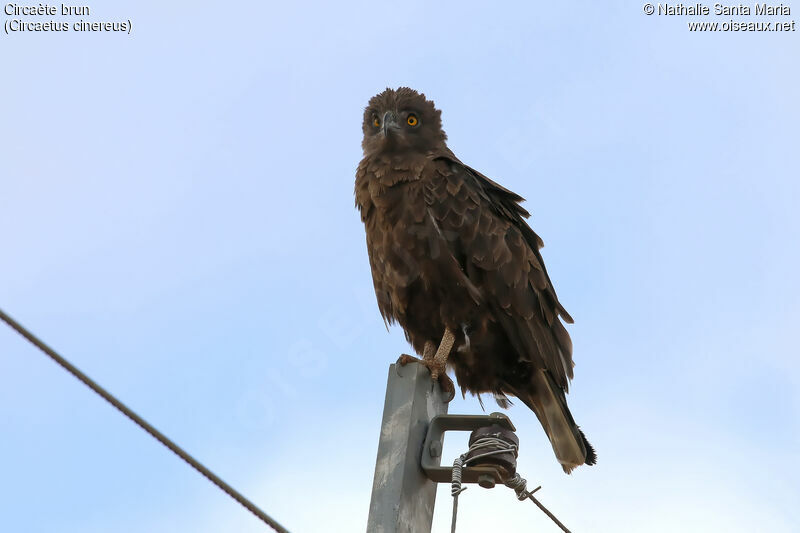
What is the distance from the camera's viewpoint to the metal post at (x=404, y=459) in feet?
11.6

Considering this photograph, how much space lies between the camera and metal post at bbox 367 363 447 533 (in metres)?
3.52

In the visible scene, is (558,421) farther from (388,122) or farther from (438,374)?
(388,122)

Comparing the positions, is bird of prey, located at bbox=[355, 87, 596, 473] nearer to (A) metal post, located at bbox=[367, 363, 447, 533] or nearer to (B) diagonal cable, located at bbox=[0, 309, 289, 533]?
(A) metal post, located at bbox=[367, 363, 447, 533]

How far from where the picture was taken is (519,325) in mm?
5684

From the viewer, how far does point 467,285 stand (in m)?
5.59

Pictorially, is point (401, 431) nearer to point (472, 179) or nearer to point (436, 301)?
point (436, 301)

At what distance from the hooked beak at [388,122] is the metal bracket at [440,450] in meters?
3.04

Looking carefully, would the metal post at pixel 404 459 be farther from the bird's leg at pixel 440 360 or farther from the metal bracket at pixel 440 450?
the bird's leg at pixel 440 360

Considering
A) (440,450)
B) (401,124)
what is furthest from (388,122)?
(440,450)

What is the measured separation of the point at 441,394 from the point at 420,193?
1.92m

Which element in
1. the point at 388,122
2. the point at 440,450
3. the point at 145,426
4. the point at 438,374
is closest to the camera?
the point at 145,426

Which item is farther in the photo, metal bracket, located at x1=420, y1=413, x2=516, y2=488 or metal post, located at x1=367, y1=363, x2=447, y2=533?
metal bracket, located at x1=420, y1=413, x2=516, y2=488

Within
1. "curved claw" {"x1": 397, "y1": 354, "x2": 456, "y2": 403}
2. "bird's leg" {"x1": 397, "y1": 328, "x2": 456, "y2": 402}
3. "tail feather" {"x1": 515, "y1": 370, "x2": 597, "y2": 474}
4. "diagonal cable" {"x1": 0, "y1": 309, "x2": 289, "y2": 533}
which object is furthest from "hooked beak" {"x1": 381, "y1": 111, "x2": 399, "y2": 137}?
"diagonal cable" {"x1": 0, "y1": 309, "x2": 289, "y2": 533}

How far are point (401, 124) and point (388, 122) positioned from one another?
128 mm
